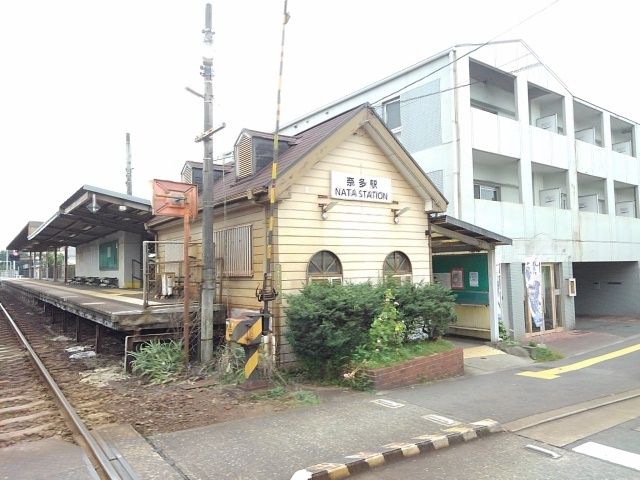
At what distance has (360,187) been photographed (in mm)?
10297

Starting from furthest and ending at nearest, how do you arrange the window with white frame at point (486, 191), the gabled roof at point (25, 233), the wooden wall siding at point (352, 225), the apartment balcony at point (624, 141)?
the gabled roof at point (25, 233)
the apartment balcony at point (624, 141)
the window with white frame at point (486, 191)
the wooden wall siding at point (352, 225)

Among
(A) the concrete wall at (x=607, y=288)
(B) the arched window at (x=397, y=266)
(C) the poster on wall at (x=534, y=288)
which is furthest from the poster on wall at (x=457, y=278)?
(A) the concrete wall at (x=607, y=288)

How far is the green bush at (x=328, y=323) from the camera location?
7547 millimetres

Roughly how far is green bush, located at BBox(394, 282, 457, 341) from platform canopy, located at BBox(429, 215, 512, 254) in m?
2.71

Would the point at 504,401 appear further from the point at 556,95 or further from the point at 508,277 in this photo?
the point at 556,95

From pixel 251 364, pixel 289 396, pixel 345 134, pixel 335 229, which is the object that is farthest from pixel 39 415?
pixel 345 134

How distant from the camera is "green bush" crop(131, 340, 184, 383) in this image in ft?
26.5

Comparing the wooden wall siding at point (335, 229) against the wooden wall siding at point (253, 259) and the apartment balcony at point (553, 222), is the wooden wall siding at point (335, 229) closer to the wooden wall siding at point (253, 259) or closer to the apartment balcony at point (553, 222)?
the wooden wall siding at point (253, 259)

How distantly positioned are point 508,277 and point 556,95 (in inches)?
327

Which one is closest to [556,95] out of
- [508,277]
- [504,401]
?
[508,277]

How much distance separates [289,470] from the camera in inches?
176

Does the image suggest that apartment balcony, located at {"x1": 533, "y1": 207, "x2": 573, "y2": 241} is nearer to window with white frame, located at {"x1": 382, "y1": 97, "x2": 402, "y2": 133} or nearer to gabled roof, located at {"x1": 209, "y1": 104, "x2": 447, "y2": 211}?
window with white frame, located at {"x1": 382, "y1": 97, "x2": 402, "y2": 133}

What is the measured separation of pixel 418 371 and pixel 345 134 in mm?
4900

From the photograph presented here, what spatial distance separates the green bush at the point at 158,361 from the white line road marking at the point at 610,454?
6032 millimetres
